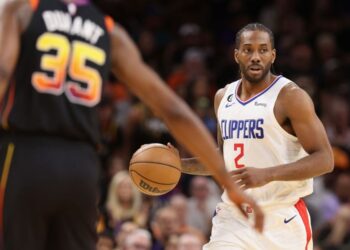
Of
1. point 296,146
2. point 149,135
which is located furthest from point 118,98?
point 296,146

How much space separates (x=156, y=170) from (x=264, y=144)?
0.82 metres

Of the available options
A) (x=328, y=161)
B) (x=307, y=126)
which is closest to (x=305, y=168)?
(x=328, y=161)

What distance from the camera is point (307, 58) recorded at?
13.7m

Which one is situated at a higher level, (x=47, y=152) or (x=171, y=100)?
(x=171, y=100)

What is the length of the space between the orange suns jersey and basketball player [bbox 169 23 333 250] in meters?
2.06

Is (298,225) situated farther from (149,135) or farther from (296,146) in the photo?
(149,135)

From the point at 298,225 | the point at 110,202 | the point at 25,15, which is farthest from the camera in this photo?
the point at 110,202

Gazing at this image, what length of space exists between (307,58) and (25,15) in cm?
1000

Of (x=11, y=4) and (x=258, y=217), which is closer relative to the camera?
(x=11, y=4)

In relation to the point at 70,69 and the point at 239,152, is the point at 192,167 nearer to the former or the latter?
the point at 239,152

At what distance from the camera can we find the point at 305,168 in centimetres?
605

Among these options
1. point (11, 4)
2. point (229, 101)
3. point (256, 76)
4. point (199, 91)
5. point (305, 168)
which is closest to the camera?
point (11, 4)

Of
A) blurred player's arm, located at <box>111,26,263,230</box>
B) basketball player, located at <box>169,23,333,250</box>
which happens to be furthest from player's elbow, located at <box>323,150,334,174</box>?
blurred player's arm, located at <box>111,26,263,230</box>

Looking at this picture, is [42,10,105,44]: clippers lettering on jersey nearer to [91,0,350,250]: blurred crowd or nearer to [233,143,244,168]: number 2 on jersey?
[233,143,244,168]: number 2 on jersey
